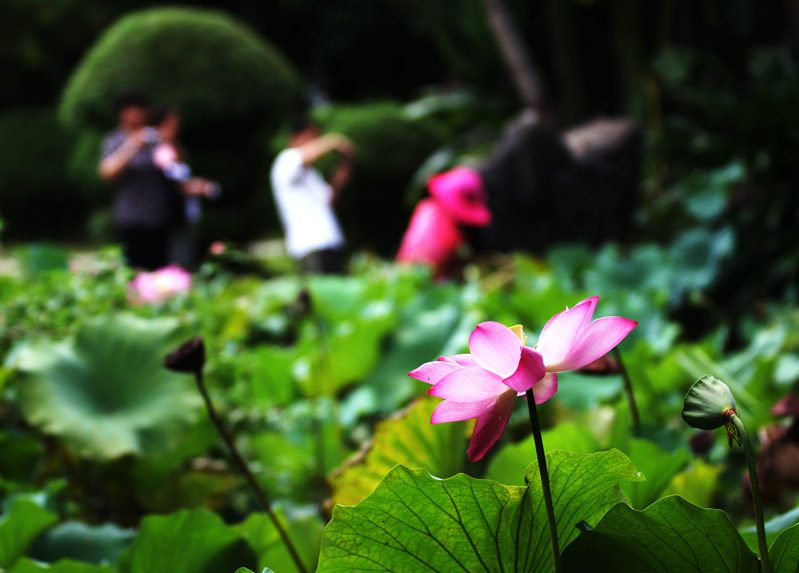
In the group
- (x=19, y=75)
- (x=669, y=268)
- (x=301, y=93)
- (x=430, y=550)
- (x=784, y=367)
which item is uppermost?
(x=19, y=75)

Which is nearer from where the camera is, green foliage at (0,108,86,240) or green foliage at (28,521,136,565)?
green foliage at (28,521,136,565)

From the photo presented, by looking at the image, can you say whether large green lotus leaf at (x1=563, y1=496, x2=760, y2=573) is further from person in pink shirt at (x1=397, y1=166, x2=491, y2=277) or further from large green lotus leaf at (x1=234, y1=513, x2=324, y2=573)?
person in pink shirt at (x1=397, y1=166, x2=491, y2=277)

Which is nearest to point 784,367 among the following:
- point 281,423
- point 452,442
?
point 452,442

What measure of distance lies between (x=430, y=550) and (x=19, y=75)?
14.5 meters

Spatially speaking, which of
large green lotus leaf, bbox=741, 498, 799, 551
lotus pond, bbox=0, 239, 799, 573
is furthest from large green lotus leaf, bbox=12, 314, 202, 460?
large green lotus leaf, bbox=741, 498, 799, 551

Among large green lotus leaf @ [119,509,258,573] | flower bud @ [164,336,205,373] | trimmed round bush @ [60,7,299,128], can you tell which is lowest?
large green lotus leaf @ [119,509,258,573]

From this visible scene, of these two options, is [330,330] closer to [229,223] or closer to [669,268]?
[669,268]

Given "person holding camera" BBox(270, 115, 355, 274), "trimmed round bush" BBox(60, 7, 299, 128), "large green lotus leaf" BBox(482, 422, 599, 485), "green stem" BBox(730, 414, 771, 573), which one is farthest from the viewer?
"trimmed round bush" BBox(60, 7, 299, 128)

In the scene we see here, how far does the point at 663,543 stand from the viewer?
480 mm

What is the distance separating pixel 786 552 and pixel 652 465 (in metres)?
0.17

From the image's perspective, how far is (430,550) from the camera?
492mm

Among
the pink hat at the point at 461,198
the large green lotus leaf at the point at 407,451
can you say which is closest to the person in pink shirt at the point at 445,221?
the pink hat at the point at 461,198

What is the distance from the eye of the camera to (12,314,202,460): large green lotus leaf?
87cm

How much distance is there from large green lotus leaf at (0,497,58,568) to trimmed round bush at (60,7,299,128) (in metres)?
8.51
